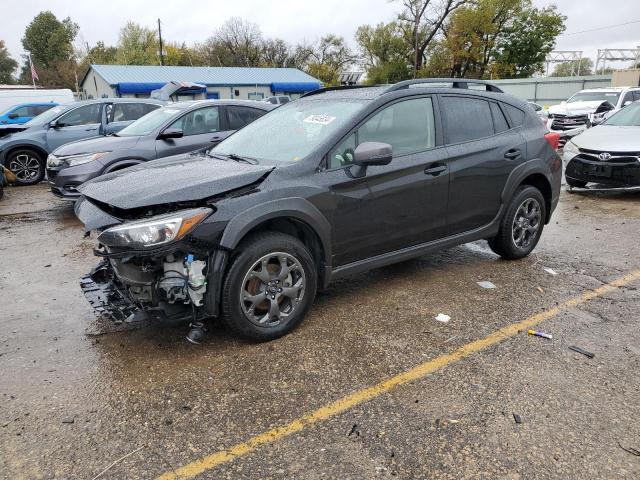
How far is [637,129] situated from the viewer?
8.80 m

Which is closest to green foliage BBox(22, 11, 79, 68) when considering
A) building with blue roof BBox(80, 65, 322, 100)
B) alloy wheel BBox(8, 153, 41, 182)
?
building with blue roof BBox(80, 65, 322, 100)

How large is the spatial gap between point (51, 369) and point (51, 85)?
66.0 meters

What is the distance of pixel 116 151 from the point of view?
7500 mm

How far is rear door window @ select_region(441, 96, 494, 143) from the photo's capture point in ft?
14.9

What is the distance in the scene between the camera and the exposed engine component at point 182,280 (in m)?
3.24

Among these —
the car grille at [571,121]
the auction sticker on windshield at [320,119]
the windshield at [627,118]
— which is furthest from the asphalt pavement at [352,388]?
the car grille at [571,121]

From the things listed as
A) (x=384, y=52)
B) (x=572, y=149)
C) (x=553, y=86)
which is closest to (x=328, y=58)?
(x=384, y=52)

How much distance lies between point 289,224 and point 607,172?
677cm

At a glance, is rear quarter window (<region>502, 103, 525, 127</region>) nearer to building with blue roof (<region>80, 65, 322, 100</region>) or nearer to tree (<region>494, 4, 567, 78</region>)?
building with blue roof (<region>80, 65, 322, 100</region>)

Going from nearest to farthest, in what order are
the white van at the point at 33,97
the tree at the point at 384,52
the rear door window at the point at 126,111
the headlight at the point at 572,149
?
the headlight at the point at 572,149, the rear door window at the point at 126,111, the white van at the point at 33,97, the tree at the point at 384,52

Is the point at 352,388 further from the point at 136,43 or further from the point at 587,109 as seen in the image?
the point at 136,43

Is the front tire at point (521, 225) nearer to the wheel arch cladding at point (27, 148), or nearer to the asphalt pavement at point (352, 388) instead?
the asphalt pavement at point (352, 388)

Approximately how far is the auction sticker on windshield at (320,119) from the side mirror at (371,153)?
0.48 meters

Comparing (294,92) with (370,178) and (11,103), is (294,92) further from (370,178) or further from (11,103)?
(370,178)
